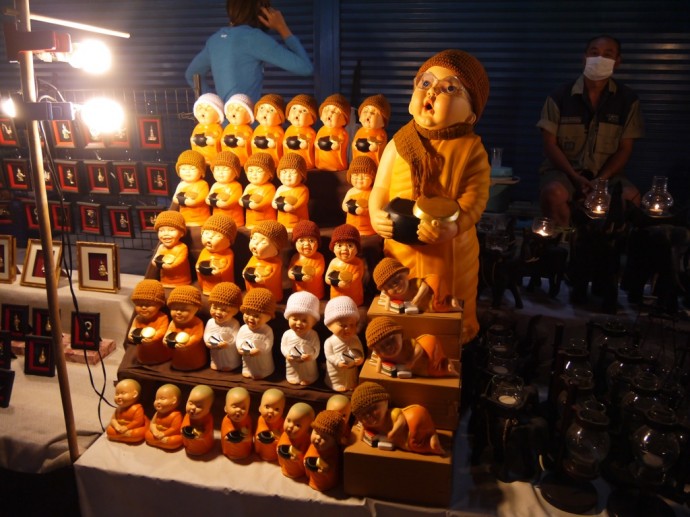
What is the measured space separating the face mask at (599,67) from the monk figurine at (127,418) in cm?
332

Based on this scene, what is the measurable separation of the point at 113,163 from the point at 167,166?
1.36ft

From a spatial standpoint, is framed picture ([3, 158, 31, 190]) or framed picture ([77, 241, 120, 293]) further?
framed picture ([3, 158, 31, 190])

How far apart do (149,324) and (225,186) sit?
2.81ft

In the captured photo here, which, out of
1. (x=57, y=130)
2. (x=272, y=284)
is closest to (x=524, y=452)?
(x=272, y=284)

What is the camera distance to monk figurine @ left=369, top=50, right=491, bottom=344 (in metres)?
2.39

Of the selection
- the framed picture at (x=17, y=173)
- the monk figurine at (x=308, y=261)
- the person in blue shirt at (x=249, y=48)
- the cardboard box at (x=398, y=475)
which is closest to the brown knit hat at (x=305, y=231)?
the monk figurine at (x=308, y=261)

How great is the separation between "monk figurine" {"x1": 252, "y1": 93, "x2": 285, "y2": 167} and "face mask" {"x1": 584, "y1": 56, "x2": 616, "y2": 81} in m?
2.01

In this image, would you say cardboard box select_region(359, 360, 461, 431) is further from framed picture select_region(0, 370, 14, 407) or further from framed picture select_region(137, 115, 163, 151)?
framed picture select_region(137, 115, 163, 151)

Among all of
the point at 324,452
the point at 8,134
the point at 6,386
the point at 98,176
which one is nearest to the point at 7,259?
the point at 98,176

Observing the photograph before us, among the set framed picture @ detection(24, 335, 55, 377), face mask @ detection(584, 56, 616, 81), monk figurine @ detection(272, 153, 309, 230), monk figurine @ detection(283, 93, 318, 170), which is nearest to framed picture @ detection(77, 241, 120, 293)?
framed picture @ detection(24, 335, 55, 377)

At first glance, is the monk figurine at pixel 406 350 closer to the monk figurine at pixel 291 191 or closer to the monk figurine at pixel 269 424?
the monk figurine at pixel 269 424

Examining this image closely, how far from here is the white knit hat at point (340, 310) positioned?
2.44 metres

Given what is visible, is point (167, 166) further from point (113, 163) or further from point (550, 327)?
point (550, 327)

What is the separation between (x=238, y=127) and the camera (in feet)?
10.9
